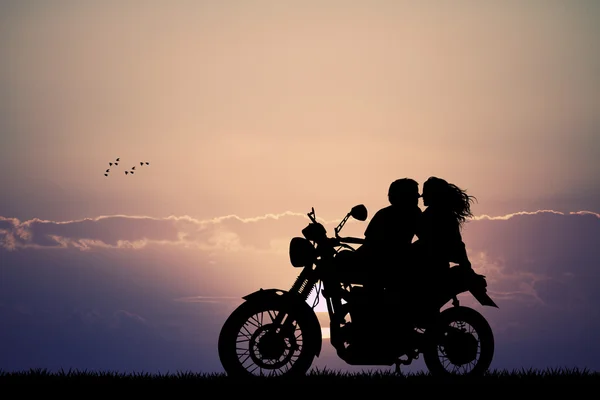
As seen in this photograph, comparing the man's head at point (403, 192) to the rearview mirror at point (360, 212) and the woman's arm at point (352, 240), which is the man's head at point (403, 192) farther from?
the rearview mirror at point (360, 212)

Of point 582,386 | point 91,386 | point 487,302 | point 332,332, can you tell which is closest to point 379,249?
point 332,332

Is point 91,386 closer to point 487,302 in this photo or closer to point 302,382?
point 302,382

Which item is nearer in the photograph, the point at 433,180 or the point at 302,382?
the point at 302,382

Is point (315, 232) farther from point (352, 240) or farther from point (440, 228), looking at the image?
point (440, 228)

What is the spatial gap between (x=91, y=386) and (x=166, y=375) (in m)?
1.02

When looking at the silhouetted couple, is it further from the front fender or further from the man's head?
the front fender

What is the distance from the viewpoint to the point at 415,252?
9.68 meters

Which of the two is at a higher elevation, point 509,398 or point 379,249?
point 379,249

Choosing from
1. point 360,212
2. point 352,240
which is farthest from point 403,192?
point 360,212

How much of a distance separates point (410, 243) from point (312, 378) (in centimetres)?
202

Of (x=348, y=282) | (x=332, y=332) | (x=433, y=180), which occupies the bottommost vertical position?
(x=332, y=332)

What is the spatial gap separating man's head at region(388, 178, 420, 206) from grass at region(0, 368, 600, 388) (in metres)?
2.17

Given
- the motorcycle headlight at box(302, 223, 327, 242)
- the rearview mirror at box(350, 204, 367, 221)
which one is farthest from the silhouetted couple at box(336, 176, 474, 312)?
the rearview mirror at box(350, 204, 367, 221)

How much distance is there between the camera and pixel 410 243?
9.72m
